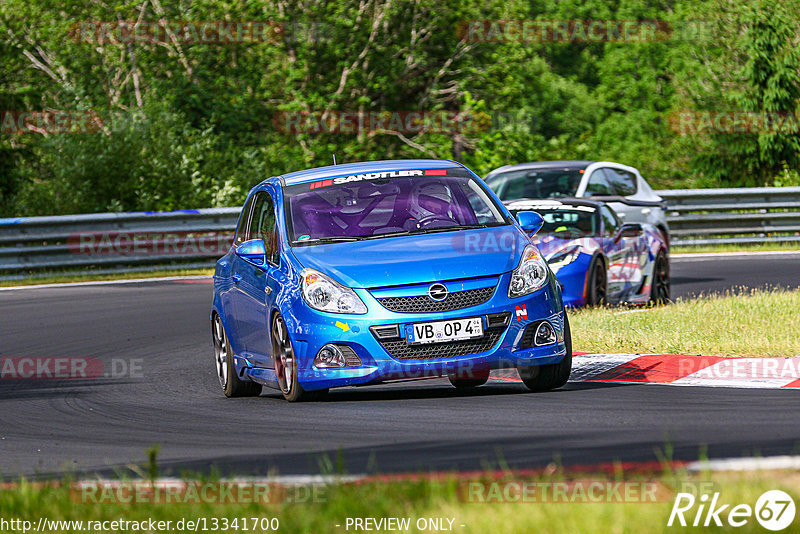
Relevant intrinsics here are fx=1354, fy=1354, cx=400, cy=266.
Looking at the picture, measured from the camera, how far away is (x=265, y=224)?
1036 centimetres

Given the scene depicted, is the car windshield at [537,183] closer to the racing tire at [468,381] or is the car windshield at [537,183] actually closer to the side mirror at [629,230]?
the side mirror at [629,230]

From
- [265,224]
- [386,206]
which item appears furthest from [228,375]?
[386,206]

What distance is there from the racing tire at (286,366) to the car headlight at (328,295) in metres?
0.32

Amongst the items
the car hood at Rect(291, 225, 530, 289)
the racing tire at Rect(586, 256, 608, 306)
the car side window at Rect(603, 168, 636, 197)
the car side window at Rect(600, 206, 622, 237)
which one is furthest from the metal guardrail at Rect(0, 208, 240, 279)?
the car hood at Rect(291, 225, 530, 289)

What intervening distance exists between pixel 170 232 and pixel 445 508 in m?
19.0

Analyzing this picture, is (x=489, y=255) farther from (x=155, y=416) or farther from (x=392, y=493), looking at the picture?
(x=392, y=493)

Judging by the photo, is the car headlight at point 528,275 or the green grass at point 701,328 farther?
the green grass at point 701,328

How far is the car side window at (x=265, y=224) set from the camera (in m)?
9.79

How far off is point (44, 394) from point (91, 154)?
17094mm

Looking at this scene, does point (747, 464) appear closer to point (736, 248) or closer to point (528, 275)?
point (528, 275)

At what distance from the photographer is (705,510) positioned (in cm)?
455

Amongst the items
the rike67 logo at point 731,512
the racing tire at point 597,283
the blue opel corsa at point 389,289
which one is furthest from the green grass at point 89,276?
the rike67 logo at point 731,512

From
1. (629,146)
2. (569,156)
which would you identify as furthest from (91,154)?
(629,146)

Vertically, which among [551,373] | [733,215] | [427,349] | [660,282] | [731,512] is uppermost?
[731,512]
